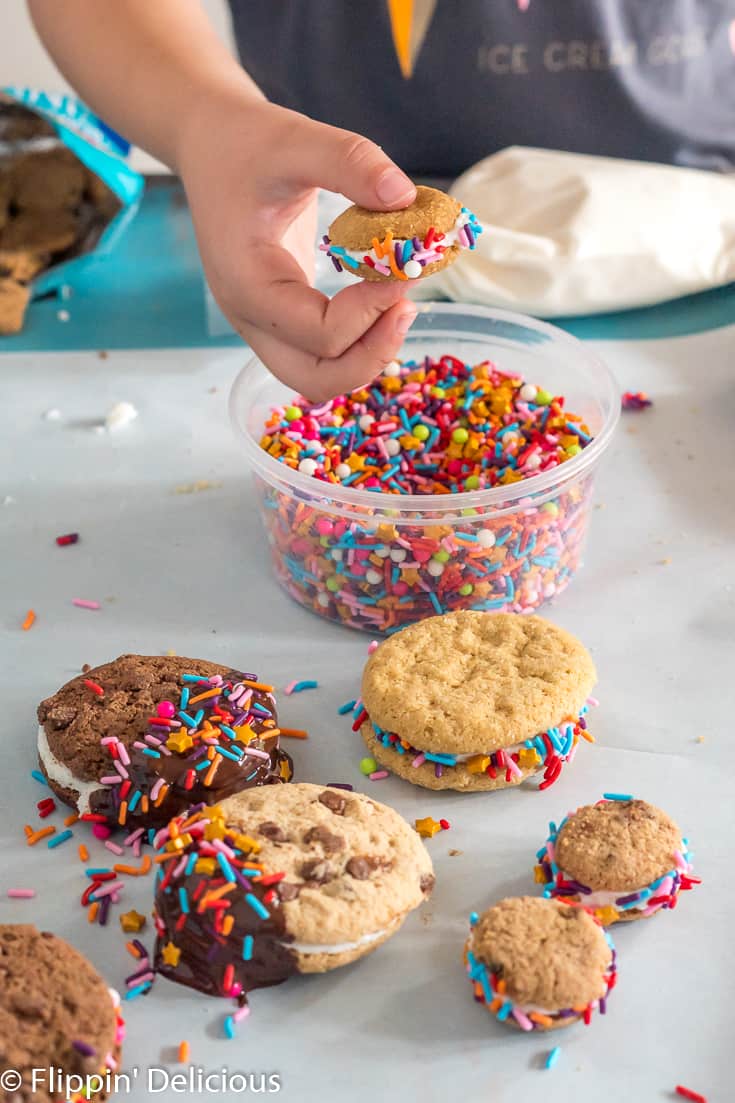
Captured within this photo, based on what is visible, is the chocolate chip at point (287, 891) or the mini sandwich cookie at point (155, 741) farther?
the mini sandwich cookie at point (155, 741)

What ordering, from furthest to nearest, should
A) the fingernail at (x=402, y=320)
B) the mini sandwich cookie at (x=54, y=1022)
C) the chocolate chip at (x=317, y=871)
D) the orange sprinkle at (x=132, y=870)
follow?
the fingernail at (x=402, y=320)
the orange sprinkle at (x=132, y=870)
the chocolate chip at (x=317, y=871)
the mini sandwich cookie at (x=54, y=1022)

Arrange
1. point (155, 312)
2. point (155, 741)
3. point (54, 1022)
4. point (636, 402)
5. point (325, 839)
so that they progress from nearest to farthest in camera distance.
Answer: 1. point (54, 1022)
2. point (325, 839)
3. point (155, 741)
4. point (636, 402)
5. point (155, 312)

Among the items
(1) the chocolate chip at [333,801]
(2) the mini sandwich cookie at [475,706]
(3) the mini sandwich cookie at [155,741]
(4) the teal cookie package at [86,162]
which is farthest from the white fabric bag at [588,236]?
(1) the chocolate chip at [333,801]

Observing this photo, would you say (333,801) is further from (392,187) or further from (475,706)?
(392,187)

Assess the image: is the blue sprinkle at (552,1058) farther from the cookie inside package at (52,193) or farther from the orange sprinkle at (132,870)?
the cookie inside package at (52,193)

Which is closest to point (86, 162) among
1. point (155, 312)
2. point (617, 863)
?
point (155, 312)

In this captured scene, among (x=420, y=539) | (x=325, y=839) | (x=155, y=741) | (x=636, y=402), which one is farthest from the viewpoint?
(x=636, y=402)

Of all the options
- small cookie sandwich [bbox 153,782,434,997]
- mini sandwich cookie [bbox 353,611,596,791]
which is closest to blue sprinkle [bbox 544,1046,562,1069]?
small cookie sandwich [bbox 153,782,434,997]

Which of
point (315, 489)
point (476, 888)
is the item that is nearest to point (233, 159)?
point (315, 489)
